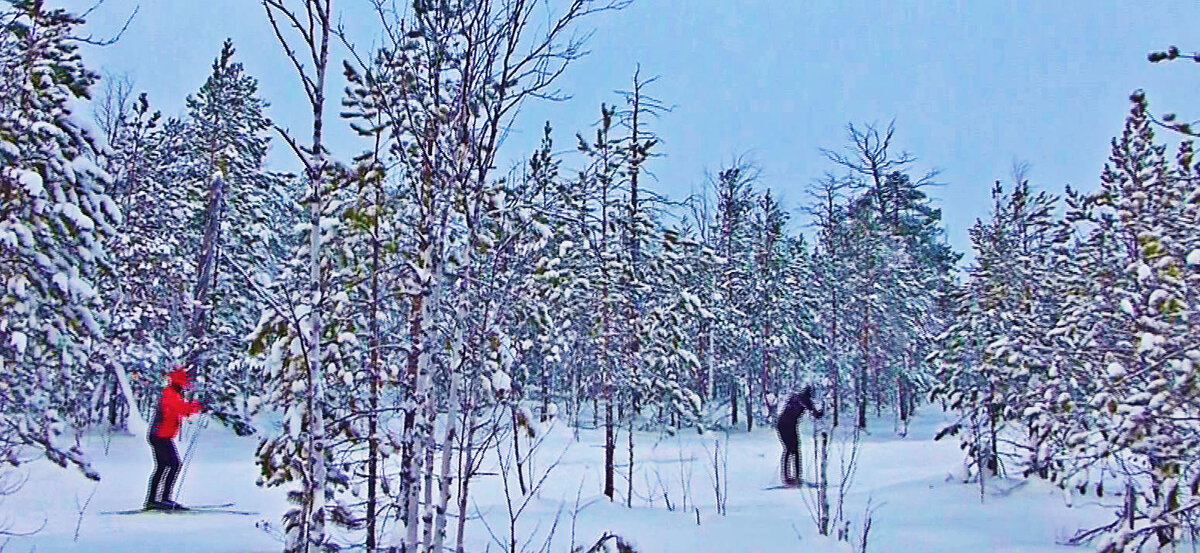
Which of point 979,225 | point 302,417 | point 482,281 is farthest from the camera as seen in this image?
point 979,225

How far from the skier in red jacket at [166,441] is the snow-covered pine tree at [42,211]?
893 mm

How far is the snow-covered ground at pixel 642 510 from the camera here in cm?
872

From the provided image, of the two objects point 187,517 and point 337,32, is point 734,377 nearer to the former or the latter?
point 187,517

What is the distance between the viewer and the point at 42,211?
9688 millimetres

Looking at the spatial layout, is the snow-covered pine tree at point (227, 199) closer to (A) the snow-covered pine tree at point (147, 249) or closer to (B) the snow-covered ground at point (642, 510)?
(A) the snow-covered pine tree at point (147, 249)

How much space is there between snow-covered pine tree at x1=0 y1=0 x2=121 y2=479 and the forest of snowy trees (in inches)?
1.8

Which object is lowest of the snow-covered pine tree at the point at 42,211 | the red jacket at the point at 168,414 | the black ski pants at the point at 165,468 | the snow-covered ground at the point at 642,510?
the snow-covered ground at the point at 642,510

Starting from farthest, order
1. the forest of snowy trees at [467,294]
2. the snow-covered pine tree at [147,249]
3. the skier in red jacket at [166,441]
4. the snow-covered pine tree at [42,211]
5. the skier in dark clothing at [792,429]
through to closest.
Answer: the snow-covered pine tree at [147,249]
the skier in dark clothing at [792,429]
the skier in red jacket at [166,441]
the snow-covered pine tree at [42,211]
the forest of snowy trees at [467,294]

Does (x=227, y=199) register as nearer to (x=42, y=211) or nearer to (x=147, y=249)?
(x=147, y=249)

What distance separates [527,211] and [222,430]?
68.5 ft

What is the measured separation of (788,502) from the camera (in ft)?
45.0

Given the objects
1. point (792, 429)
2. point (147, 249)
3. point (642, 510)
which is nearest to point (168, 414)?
point (642, 510)

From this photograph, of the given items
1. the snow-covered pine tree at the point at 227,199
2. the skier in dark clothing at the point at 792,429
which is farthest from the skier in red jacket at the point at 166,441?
the snow-covered pine tree at the point at 227,199

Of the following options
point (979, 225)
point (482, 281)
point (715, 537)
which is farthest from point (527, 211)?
point (979, 225)
